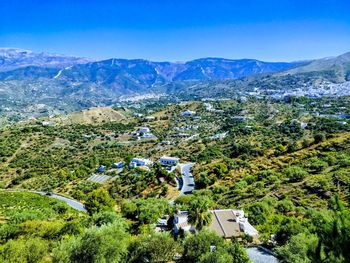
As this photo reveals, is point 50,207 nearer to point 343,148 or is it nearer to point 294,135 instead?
point 343,148

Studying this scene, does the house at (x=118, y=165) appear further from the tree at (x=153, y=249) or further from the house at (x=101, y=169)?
the tree at (x=153, y=249)

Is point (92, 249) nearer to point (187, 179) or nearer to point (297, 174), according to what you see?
point (297, 174)

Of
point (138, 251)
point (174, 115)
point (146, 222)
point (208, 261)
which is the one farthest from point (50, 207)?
point (174, 115)

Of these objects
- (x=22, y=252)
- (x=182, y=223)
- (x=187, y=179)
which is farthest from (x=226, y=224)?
(x=187, y=179)

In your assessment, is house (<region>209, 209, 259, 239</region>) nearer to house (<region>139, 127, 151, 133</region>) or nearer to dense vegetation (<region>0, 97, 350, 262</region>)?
dense vegetation (<region>0, 97, 350, 262</region>)

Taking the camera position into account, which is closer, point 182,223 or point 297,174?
point 182,223
